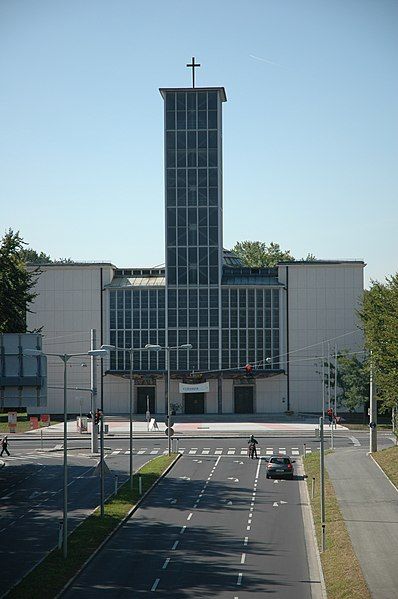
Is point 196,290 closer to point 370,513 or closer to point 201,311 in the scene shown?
point 201,311

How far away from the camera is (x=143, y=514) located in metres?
44.5

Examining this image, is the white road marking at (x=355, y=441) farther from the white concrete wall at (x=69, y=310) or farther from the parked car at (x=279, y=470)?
the white concrete wall at (x=69, y=310)

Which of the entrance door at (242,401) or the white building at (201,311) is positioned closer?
the white building at (201,311)

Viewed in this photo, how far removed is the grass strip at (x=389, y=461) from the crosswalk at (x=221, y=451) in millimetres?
7062

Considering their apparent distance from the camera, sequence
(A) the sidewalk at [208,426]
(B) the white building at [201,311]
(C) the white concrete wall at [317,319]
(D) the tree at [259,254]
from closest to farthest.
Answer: (A) the sidewalk at [208,426]
(B) the white building at [201,311]
(C) the white concrete wall at [317,319]
(D) the tree at [259,254]

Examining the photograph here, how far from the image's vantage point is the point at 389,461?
5941 centimetres

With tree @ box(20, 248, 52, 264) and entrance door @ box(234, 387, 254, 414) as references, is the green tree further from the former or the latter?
tree @ box(20, 248, 52, 264)

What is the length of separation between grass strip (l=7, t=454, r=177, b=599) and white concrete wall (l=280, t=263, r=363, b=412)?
49.7 metres

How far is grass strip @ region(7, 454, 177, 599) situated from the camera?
1158 inches

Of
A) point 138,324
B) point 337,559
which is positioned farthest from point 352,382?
point 337,559

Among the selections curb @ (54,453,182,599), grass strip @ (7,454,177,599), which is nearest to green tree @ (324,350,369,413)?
curb @ (54,453,182,599)

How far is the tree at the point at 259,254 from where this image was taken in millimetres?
154500

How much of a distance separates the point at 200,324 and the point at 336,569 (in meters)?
69.4

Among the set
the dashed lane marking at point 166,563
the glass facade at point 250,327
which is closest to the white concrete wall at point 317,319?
the glass facade at point 250,327
